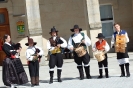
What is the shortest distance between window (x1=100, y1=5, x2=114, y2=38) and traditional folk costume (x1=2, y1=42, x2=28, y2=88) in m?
10.3

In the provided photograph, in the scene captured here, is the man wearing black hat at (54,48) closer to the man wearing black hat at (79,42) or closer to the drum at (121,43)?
the man wearing black hat at (79,42)

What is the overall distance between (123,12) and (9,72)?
434 inches

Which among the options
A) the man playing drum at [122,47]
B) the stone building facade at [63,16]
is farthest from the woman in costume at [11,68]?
the stone building facade at [63,16]

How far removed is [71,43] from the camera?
13133mm

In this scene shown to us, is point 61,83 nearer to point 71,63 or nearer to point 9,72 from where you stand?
point 9,72

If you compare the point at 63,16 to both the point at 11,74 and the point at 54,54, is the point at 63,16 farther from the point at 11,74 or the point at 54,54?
the point at 11,74

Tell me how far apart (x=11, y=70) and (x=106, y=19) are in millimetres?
10814

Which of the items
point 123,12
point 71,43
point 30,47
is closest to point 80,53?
point 71,43

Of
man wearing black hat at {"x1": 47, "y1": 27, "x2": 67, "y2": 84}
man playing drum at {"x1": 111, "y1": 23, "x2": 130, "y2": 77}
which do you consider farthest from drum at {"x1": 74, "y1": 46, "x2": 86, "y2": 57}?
man playing drum at {"x1": 111, "y1": 23, "x2": 130, "y2": 77}

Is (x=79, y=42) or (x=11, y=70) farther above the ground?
(x=79, y=42)

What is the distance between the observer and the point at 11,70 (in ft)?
40.1

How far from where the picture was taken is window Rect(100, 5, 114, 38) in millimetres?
21906

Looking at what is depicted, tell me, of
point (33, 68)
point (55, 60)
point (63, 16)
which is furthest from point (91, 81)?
point (63, 16)

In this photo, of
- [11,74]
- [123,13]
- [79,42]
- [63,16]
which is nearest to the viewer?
[11,74]
